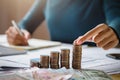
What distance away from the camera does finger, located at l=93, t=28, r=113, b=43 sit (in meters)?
0.88

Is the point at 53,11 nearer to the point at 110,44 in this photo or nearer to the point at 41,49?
the point at 41,49

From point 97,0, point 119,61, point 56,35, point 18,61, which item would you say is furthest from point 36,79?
point 56,35

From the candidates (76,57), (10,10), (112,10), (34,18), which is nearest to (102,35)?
(76,57)

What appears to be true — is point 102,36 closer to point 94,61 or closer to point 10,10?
point 94,61

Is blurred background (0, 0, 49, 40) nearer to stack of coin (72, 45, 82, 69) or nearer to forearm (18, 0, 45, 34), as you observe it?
forearm (18, 0, 45, 34)

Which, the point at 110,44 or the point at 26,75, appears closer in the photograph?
the point at 26,75

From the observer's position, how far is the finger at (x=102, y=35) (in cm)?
88

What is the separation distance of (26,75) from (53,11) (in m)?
0.92

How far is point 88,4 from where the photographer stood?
4.66 ft

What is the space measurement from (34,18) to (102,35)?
0.93m

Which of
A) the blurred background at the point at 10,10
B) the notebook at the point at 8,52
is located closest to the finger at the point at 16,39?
the notebook at the point at 8,52

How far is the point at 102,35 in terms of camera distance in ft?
2.92

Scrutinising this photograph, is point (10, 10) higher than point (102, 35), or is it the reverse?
point (10, 10)

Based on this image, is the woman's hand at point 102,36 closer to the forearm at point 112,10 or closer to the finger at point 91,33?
the finger at point 91,33
